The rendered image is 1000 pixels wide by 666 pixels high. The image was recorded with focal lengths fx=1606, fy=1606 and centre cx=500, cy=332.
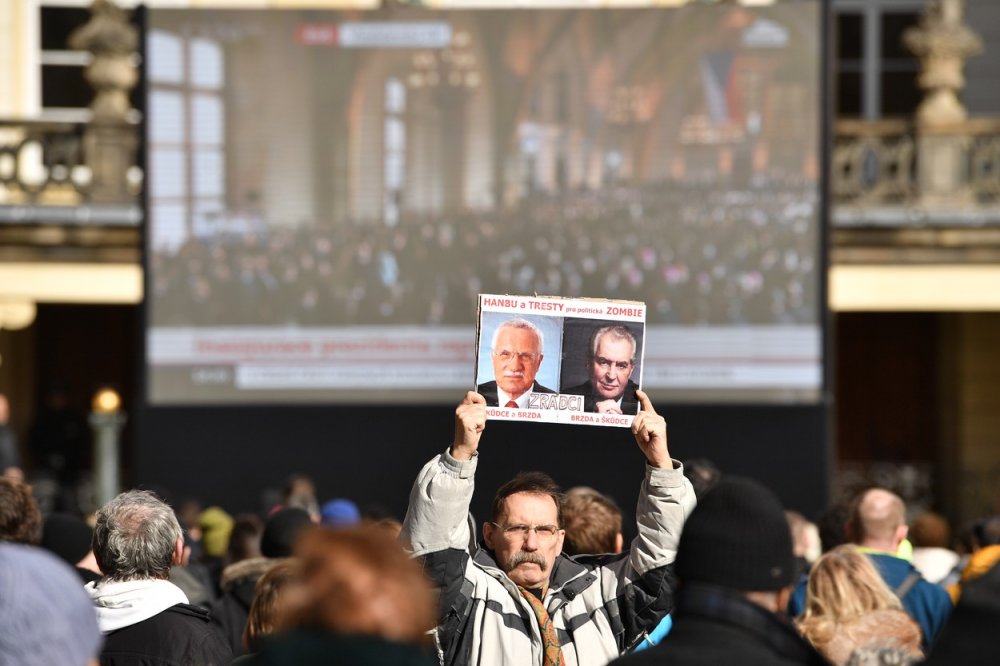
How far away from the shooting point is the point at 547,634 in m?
4.25

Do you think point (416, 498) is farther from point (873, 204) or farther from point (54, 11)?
point (54, 11)

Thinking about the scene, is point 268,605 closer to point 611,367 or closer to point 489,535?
point 489,535

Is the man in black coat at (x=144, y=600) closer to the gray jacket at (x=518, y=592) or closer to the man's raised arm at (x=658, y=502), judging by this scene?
the gray jacket at (x=518, y=592)

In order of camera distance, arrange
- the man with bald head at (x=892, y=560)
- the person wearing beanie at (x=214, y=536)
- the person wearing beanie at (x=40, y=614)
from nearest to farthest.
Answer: the person wearing beanie at (x=40, y=614)
the man with bald head at (x=892, y=560)
the person wearing beanie at (x=214, y=536)

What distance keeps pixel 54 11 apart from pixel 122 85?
2.58 meters

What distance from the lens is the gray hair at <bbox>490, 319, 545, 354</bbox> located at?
4.49 meters

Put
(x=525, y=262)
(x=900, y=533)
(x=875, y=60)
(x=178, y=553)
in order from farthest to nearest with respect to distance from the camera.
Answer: (x=875, y=60) < (x=525, y=262) < (x=900, y=533) < (x=178, y=553)

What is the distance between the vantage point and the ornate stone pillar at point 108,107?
16.5 metres

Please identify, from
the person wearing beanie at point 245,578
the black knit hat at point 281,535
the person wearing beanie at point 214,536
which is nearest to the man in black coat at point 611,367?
the person wearing beanie at point 245,578

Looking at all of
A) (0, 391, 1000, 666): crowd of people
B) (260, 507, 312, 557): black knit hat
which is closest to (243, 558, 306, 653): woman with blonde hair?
(0, 391, 1000, 666): crowd of people

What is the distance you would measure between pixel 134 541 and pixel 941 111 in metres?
13.6

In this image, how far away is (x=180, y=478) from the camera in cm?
1548

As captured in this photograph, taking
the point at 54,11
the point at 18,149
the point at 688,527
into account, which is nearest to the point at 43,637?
the point at 688,527

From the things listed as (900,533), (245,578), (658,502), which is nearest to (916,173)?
(900,533)
